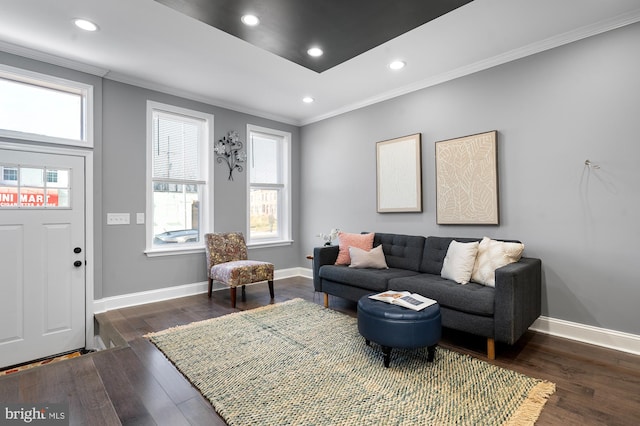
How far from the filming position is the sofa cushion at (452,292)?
2.54m

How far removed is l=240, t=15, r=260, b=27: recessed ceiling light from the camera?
2.08m

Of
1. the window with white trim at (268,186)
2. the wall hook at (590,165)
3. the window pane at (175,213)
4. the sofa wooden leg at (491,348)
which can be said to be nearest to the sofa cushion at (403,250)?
the sofa wooden leg at (491,348)

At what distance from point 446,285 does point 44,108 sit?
4.44m

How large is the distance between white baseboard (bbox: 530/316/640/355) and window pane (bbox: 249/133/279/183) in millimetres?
4222

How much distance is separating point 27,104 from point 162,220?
5.99 feet

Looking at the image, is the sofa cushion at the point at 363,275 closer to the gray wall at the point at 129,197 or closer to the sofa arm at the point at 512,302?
the sofa arm at the point at 512,302

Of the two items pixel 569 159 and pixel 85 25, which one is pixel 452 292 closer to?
pixel 569 159

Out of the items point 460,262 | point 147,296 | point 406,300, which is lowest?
point 147,296

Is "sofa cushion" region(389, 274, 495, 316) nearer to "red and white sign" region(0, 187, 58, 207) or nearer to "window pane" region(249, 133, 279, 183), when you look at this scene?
"window pane" region(249, 133, 279, 183)

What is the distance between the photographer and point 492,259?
2.89 metres

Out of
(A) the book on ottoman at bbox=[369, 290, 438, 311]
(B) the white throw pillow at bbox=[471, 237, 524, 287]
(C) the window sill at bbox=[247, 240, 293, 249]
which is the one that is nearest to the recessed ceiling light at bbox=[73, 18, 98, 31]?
(C) the window sill at bbox=[247, 240, 293, 249]

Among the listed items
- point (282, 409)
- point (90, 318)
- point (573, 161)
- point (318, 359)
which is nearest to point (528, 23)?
point (573, 161)

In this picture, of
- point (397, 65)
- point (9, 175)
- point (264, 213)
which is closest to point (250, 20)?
point (397, 65)

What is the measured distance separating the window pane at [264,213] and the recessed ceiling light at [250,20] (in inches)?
131
